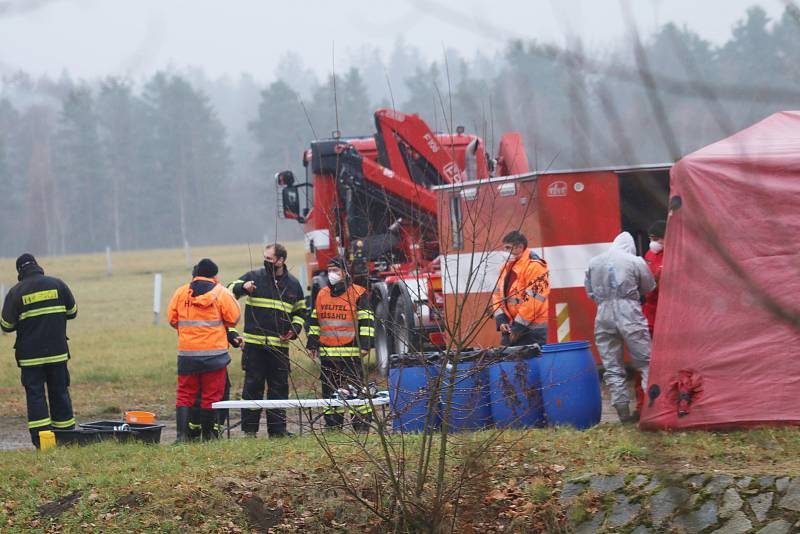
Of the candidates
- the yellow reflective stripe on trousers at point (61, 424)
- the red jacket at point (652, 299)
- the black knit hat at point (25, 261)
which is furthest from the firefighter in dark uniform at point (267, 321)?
the red jacket at point (652, 299)

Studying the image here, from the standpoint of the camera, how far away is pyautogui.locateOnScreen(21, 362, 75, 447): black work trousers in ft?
33.5

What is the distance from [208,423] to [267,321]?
A: 42.3 inches

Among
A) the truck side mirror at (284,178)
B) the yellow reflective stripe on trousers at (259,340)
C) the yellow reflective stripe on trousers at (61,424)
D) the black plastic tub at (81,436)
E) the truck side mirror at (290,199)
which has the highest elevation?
the truck side mirror at (284,178)

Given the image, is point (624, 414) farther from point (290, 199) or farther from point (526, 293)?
point (290, 199)

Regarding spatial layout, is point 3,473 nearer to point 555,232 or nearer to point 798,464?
point 798,464

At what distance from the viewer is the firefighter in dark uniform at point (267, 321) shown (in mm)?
10516

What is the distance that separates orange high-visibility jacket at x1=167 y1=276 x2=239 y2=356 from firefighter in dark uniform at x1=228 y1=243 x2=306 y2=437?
21 centimetres

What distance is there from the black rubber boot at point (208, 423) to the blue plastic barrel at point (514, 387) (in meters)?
2.80

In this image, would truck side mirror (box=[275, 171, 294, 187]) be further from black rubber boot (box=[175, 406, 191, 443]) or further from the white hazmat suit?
the white hazmat suit

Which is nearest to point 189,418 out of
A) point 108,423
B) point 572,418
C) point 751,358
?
point 108,423

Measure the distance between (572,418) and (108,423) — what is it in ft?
13.7

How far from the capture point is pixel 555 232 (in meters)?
2.00

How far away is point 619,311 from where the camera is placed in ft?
31.7

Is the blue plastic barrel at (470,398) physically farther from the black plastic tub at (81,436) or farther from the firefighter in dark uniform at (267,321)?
the black plastic tub at (81,436)
